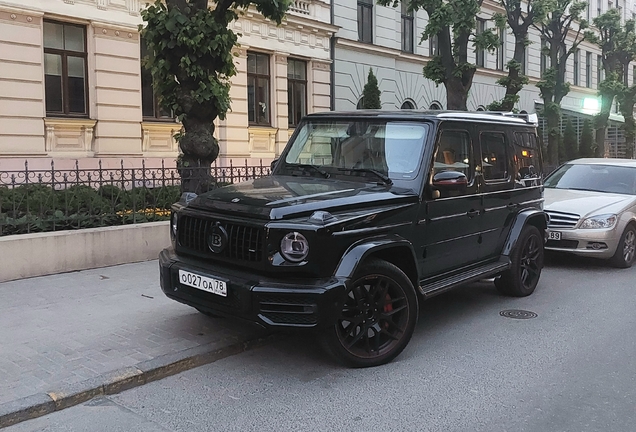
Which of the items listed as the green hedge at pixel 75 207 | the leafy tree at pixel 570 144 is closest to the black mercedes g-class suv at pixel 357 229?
the green hedge at pixel 75 207

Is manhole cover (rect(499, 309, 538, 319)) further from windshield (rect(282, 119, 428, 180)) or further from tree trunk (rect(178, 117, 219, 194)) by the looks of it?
tree trunk (rect(178, 117, 219, 194))

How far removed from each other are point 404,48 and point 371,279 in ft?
72.5

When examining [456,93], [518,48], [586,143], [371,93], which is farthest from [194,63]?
[586,143]

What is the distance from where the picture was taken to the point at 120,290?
303 inches

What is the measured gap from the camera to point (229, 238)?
5.09 metres

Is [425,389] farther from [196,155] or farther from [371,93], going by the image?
[371,93]

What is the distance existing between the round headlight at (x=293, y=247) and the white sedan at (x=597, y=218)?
6118 mm

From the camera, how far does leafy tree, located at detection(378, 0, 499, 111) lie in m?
16.2

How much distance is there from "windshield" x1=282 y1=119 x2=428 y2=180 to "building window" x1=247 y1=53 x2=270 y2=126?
13.7m

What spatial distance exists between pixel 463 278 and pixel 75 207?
5.45m

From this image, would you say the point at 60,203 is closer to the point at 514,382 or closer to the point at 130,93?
the point at 514,382

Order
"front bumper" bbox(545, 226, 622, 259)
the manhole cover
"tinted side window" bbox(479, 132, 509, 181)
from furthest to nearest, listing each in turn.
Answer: "front bumper" bbox(545, 226, 622, 259) < the manhole cover < "tinted side window" bbox(479, 132, 509, 181)

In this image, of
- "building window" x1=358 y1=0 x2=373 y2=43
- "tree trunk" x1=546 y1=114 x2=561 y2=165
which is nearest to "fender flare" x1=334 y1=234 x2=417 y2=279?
"building window" x1=358 y1=0 x2=373 y2=43

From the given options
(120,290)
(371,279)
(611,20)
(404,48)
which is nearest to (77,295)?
(120,290)
